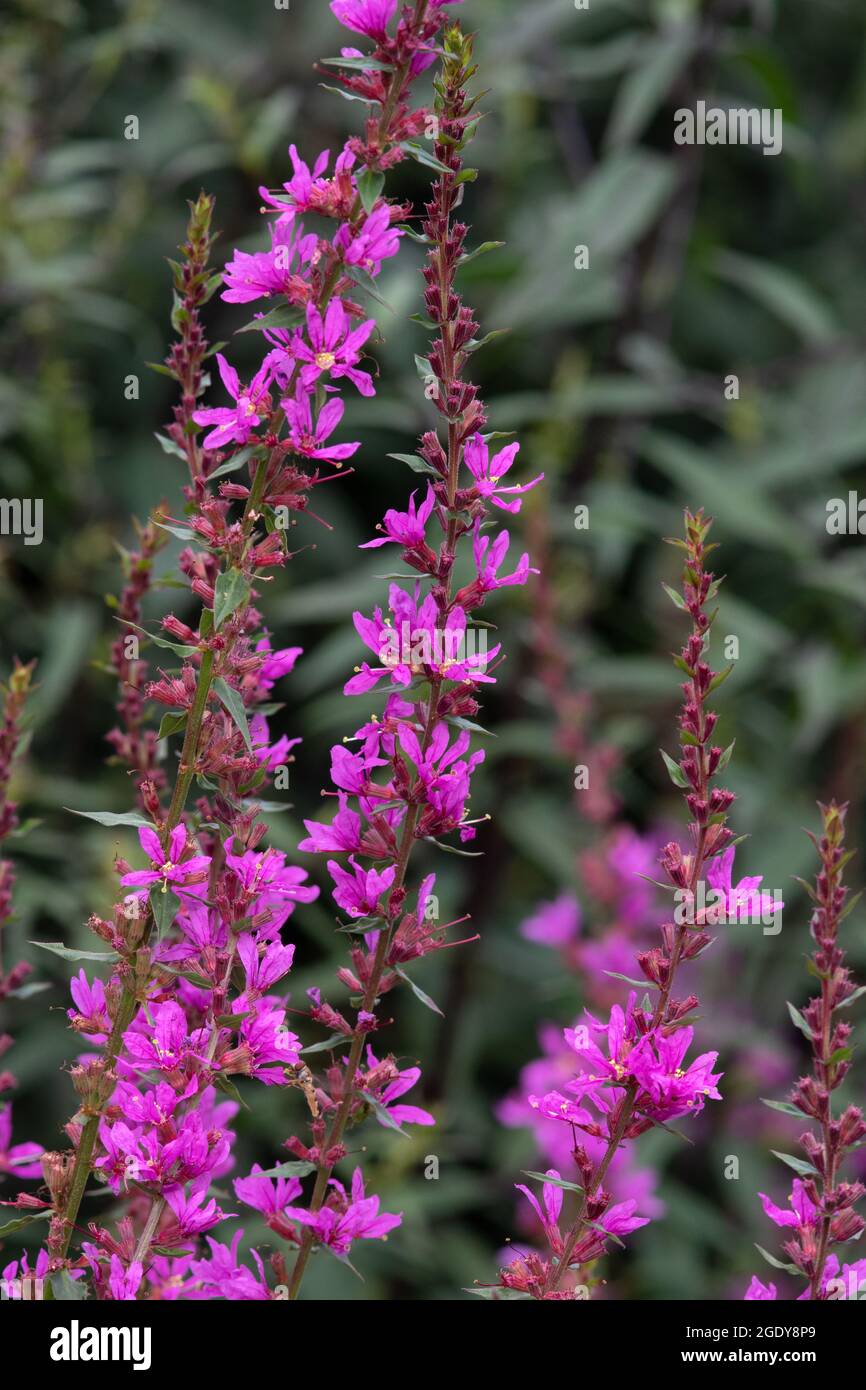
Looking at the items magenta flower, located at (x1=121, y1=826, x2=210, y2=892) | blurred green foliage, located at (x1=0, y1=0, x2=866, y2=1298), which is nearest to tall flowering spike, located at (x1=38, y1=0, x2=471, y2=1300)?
magenta flower, located at (x1=121, y1=826, x2=210, y2=892)

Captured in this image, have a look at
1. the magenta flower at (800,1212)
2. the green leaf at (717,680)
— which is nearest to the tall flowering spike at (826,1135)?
the magenta flower at (800,1212)

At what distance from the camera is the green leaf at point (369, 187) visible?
89cm

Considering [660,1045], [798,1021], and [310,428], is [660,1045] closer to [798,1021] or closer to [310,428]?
[798,1021]

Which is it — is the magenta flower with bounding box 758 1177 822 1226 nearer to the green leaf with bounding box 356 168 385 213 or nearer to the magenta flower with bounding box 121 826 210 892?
the magenta flower with bounding box 121 826 210 892

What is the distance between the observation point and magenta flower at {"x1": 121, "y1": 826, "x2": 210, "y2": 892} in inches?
34.9

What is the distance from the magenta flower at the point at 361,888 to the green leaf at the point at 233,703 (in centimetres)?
11

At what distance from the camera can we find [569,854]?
2.48m

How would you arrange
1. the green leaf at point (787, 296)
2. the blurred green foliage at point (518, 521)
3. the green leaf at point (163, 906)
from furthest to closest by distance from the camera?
the green leaf at point (787, 296) < the blurred green foliage at point (518, 521) < the green leaf at point (163, 906)

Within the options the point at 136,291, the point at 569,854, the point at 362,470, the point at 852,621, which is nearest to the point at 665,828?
the point at 569,854

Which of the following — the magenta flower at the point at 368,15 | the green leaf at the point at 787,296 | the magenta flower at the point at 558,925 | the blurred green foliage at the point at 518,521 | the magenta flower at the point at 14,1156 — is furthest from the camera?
the green leaf at the point at 787,296

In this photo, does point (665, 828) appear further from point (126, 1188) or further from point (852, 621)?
point (126, 1188)

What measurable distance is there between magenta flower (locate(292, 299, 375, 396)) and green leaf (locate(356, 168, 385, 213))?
64 millimetres

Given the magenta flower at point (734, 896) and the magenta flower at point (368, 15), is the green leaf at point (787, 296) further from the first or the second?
the magenta flower at point (734, 896)
